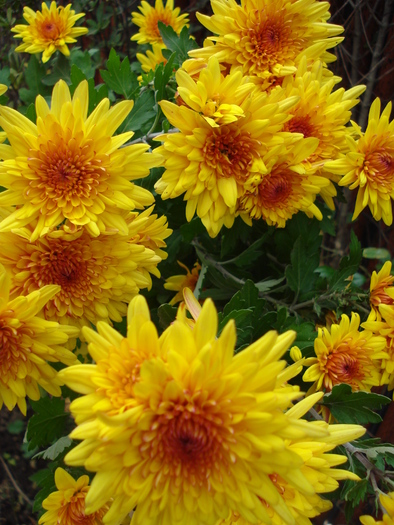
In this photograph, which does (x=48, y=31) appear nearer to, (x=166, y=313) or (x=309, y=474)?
(x=166, y=313)

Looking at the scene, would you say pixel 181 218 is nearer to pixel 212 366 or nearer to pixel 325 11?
pixel 325 11

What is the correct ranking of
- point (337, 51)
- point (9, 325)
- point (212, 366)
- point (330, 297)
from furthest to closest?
point (337, 51) < point (330, 297) < point (9, 325) < point (212, 366)

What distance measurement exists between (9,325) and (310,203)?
0.65 m

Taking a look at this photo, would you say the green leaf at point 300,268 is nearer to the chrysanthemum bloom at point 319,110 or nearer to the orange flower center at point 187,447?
the chrysanthemum bloom at point 319,110

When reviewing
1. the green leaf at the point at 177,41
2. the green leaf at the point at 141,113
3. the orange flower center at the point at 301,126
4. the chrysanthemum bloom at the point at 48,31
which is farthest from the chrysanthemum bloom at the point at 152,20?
the orange flower center at the point at 301,126

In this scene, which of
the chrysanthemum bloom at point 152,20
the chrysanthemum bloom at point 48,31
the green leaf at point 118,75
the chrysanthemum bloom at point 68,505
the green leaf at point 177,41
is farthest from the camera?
the chrysanthemum bloom at point 152,20

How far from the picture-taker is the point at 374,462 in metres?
1.06

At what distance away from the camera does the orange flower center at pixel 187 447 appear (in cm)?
61

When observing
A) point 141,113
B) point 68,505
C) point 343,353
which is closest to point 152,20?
point 141,113

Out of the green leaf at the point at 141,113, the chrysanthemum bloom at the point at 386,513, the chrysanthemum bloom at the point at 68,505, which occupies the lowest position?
the chrysanthemum bloom at the point at 386,513

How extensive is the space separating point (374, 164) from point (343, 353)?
0.42m

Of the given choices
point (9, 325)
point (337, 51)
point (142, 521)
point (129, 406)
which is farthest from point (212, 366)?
point (337, 51)

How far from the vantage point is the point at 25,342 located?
32.6 inches

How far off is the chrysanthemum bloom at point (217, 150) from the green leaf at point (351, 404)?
18.3 inches
